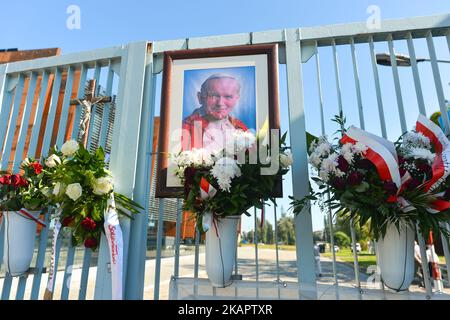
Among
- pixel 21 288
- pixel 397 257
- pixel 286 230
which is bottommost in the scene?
pixel 21 288

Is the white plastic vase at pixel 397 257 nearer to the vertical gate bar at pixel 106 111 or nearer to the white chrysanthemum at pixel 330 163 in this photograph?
the white chrysanthemum at pixel 330 163

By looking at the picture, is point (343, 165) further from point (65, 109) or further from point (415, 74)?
point (65, 109)

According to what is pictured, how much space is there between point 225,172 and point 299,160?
0.66m

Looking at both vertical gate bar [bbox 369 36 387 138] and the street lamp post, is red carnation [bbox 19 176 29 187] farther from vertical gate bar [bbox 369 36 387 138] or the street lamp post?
the street lamp post

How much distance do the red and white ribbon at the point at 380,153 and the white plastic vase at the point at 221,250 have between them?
0.76 metres

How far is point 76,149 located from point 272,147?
1197 millimetres

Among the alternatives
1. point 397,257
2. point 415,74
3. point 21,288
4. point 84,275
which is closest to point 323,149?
point 397,257

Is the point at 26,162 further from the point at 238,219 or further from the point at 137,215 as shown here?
the point at 238,219

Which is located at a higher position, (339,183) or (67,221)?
(339,183)

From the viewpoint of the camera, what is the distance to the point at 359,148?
1.55m

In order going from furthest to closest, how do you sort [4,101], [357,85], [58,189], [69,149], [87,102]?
[4,101] → [87,102] → [357,85] → [69,149] → [58,189]

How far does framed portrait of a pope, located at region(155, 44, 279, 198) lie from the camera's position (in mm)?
2059

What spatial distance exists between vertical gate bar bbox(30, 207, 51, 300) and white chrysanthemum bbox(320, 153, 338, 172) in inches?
74.7

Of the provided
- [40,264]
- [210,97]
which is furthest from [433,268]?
[40,264]
